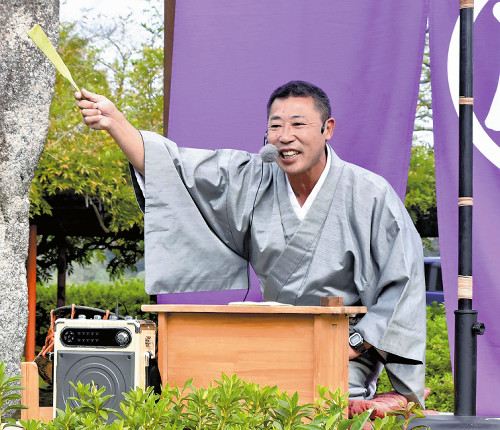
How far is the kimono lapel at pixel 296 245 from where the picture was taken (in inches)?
140

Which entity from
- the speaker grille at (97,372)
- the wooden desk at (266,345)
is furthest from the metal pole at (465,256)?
the speaker grille at (97,372)

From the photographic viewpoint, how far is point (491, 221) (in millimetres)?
4352

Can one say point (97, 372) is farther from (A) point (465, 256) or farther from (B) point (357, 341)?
(A) point (465, 256)

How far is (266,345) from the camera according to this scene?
269 cm

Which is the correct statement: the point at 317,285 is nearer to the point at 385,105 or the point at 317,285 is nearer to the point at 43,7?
the point at 385,105

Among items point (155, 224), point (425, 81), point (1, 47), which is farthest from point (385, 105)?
point (425, 81)

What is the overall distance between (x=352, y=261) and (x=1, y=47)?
2.88 metres

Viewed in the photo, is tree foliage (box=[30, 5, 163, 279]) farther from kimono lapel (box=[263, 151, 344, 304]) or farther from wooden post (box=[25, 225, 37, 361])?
kimono lapel (box=[263, 151, 344, 304])

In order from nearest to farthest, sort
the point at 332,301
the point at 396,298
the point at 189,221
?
1. the point at 332,301
2. the point at 396,298
3. the point at 189,221

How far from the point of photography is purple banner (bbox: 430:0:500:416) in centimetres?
436

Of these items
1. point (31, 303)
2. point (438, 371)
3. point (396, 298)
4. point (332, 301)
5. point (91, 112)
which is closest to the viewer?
point (332, 301)

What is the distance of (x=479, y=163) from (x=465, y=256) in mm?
950

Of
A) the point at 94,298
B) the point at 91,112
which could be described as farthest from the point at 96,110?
the point at 94,298

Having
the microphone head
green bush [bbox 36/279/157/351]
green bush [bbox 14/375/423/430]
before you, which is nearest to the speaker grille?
green bush [bbox 14/375/423/430]
